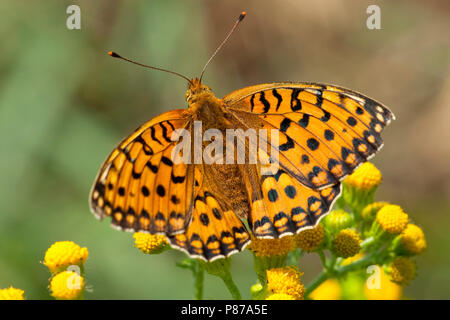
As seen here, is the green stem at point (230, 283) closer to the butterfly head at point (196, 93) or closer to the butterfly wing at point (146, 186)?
A: the butterfly wing at point (146, 186)

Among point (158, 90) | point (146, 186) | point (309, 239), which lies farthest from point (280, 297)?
point (158, 90)

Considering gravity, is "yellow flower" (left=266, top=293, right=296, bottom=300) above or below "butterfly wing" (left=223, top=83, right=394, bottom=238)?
below

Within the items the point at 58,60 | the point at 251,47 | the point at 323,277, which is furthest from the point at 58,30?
the point at 323,277

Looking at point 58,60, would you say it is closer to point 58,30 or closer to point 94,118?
point 58,30

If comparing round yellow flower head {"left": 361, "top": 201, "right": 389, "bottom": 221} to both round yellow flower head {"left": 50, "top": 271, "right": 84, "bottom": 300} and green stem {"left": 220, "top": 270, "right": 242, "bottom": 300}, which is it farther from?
round yellow flower head {"left": 50, "top": 271, "right": 84, "bottom": 300}

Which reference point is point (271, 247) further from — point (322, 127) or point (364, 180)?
point (364, 180)

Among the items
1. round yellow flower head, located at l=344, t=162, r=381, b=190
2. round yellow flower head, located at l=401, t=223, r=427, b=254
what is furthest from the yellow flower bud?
round yellow flower head, located at l=401, t=223, r=427, b=254
